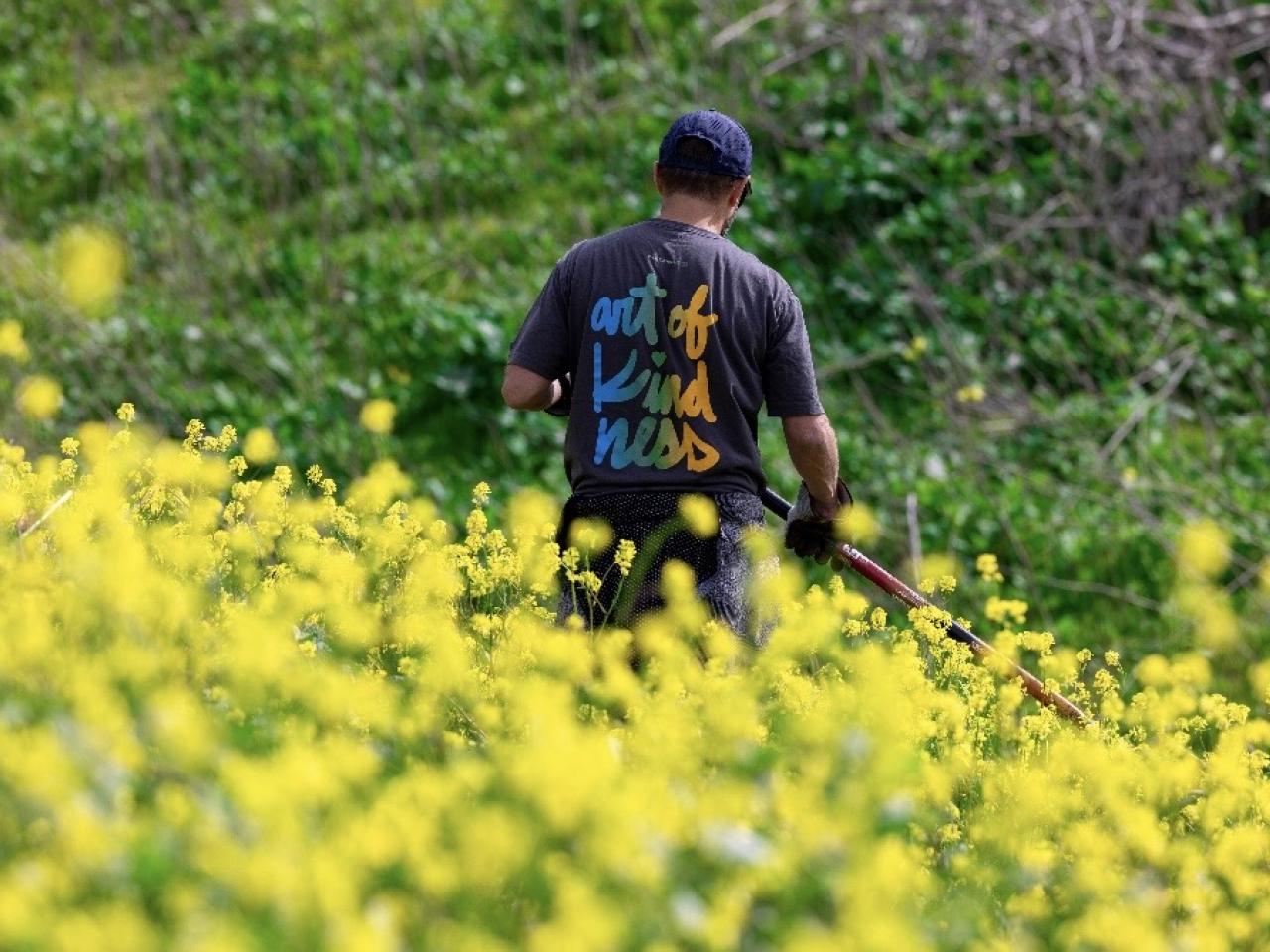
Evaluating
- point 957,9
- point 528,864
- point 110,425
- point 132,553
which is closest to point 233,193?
point 110,425

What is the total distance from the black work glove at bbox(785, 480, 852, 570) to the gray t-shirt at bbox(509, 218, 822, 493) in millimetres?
282

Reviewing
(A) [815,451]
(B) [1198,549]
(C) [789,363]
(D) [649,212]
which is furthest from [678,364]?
(D) [649,212]

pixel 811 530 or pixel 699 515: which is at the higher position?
pixel 699 515

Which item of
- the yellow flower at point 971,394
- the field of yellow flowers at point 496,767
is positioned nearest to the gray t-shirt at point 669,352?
the field of yellow flowers at point 496,767

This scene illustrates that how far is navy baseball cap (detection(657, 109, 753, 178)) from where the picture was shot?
364 centimetres

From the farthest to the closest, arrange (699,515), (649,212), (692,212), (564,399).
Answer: (649,212)
(564,399)
(692,212)
(699,515)

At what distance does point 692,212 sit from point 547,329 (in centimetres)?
41

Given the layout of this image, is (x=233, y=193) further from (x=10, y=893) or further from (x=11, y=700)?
(x=10, y=893)

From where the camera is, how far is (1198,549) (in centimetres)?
562

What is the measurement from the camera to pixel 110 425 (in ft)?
21.7

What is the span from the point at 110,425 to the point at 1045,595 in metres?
3.63

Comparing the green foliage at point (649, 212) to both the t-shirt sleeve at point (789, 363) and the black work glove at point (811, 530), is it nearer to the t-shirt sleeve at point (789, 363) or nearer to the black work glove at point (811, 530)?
the black work glove at point (811, 530)

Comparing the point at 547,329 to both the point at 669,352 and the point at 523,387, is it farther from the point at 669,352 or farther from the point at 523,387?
the point at 669,352

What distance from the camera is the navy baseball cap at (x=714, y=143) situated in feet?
12.0
